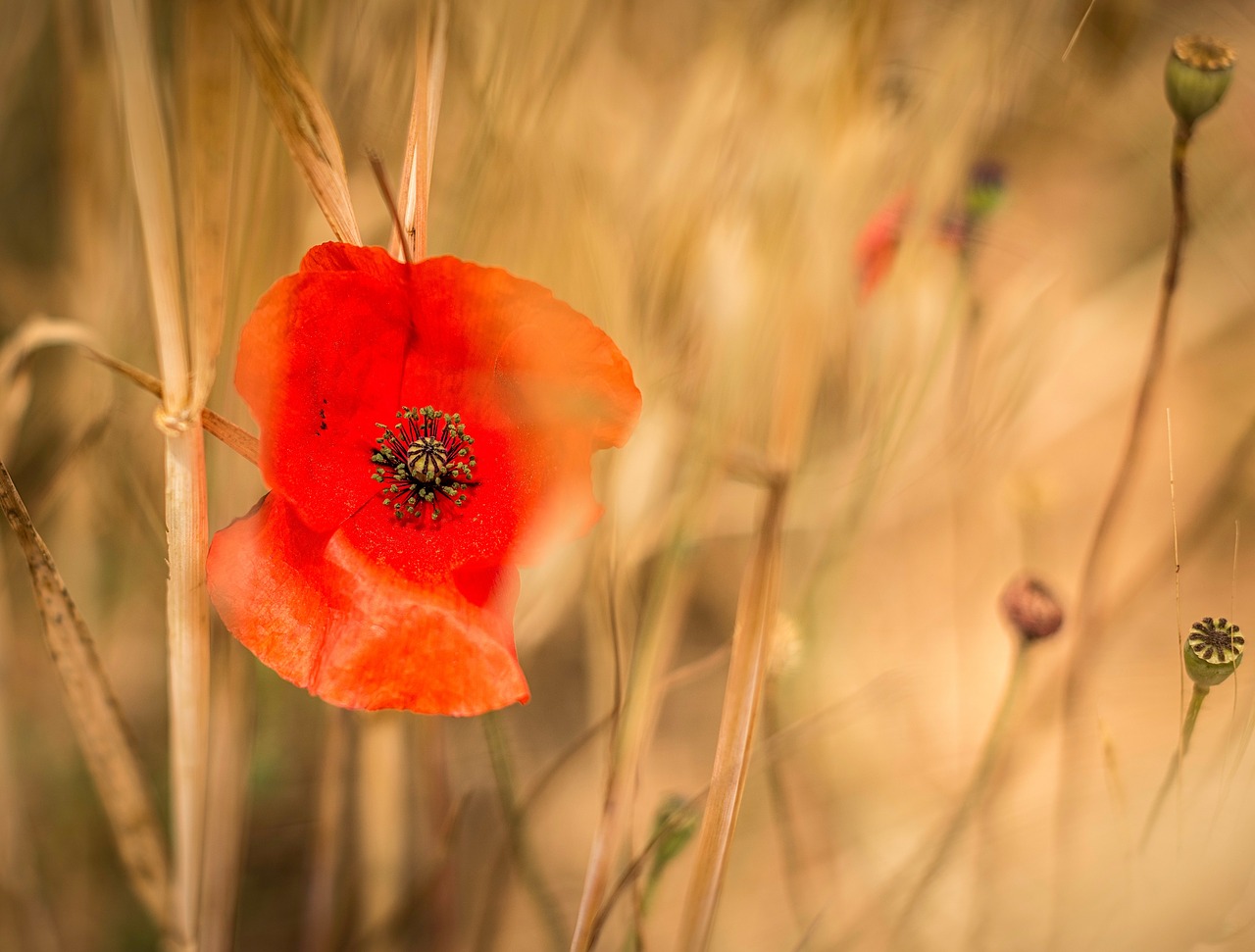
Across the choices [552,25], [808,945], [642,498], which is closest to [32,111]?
[552,25]

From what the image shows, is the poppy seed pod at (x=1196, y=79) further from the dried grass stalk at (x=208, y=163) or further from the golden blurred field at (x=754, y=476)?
the dried grass stalk at (x=208, y=163)

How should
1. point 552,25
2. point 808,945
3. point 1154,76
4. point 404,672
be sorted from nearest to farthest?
point 404,672 < point 552,25 < point 808,945 < point 1154,76

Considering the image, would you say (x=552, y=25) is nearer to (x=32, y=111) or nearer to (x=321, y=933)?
(x=32, y=111)

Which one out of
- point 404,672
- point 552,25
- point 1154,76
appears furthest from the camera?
point 1154,76

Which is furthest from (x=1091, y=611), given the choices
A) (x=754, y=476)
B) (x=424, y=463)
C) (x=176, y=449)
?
(x=176, y=449)

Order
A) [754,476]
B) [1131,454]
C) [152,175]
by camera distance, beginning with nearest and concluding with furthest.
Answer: [152,175] → [754,476] → [1131,454]

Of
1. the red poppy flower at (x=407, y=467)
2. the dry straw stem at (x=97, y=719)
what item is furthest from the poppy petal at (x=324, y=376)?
the dry straw stem at (x=97, y=719)

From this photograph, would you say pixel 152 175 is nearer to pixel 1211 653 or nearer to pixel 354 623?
pixel 354 623
